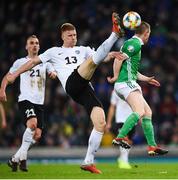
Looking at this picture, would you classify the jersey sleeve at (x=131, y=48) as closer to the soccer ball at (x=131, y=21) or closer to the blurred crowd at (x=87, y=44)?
the soccer ball at (x=131, y=21)

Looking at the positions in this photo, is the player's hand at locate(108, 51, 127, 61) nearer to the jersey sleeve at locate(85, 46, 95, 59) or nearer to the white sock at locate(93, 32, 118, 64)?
the white sock at locate(93, 32, 118, 64)

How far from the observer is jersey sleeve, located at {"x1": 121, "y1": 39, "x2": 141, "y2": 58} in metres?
13.5

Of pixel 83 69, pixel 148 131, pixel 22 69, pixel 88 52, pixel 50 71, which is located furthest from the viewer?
pixel 50 71

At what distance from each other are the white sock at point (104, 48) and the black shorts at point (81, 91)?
1.75 ft

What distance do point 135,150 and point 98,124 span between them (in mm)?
8095

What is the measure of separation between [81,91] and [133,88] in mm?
931

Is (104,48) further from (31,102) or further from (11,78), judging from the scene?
(31,102)

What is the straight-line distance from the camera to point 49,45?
2492 cm

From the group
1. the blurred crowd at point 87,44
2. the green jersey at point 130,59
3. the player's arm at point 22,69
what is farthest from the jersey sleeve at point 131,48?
the blurred crowd at point 87,44

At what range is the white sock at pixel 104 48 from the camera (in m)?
12.6

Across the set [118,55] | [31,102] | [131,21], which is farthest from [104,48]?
[31,102]

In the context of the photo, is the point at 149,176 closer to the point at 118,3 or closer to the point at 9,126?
the point at 9,126

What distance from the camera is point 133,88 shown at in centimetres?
1353

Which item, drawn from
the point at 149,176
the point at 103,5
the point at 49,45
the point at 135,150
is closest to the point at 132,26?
the point at 149,176
